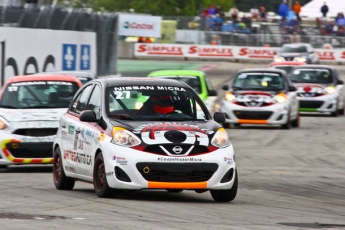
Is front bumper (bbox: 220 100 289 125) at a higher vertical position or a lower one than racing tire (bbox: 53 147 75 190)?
lower

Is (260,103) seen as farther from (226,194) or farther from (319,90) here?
(226,194)

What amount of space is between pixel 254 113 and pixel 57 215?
1531 centimetres

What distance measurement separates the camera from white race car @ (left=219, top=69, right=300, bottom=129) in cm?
2431

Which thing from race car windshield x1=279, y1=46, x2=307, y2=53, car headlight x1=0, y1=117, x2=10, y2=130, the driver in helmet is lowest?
race car windshield x1=279, y1=46, x2=307, y2=53

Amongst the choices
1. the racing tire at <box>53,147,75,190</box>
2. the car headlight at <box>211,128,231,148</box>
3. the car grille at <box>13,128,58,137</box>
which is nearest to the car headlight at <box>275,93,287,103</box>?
the car grille at <box>13,128,58,137</box>

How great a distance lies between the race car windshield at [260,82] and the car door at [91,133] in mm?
13576

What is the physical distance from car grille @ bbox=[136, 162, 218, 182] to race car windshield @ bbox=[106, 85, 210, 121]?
2.49ft

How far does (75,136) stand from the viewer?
38.5 ft

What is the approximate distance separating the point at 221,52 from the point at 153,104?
159ft

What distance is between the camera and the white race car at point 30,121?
14758mm

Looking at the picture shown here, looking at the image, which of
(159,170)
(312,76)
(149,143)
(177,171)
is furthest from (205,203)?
(312,76)

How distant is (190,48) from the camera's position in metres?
59.9

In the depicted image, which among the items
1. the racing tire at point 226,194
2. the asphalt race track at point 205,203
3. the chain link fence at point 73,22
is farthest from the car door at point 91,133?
the chain link fence at point 73,22

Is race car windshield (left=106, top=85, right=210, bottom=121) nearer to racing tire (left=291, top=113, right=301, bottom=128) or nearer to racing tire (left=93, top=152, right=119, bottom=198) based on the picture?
racing tire (left=93, top=152, right=119, bottom=198)
